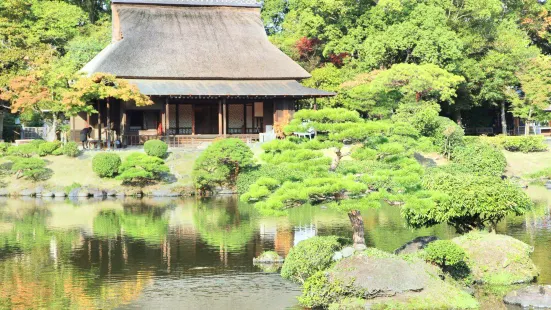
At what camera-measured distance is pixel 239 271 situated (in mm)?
19422

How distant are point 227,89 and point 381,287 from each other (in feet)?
97.6

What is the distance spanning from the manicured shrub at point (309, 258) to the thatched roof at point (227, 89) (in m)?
25.3

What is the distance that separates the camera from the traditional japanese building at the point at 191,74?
43.9 metres

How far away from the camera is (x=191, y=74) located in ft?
148

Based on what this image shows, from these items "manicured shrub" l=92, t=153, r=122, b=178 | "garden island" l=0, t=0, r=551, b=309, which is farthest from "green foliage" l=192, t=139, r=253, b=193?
"manicured shrub" l=92, t=153, r=122, b=178

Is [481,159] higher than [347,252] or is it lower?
higher

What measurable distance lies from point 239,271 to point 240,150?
17.0 metres

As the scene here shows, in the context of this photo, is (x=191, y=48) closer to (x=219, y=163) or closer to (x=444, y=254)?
(x=219, y=163)

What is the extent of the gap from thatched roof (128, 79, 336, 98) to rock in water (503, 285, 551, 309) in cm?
2835

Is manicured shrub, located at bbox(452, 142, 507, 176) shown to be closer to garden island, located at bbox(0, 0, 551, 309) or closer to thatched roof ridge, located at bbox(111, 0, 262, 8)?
garden island, located at bbox(0, 0, 551, 309)

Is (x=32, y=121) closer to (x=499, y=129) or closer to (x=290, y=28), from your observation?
(x=290, y=28)

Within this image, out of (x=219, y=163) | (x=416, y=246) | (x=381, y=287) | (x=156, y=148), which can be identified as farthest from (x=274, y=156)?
A: (x=156, y=148)

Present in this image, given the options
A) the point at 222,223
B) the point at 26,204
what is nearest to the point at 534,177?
the point at 222,223

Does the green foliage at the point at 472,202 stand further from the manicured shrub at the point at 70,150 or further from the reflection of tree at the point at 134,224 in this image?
the manicured shrub at the point at 70,150
